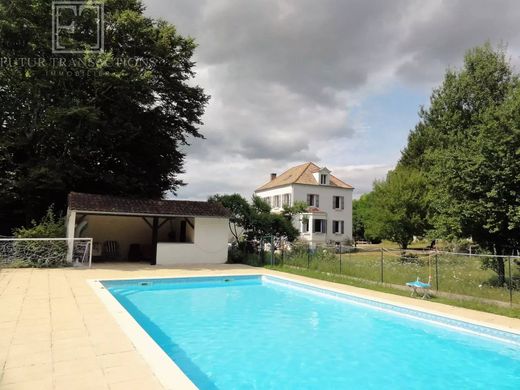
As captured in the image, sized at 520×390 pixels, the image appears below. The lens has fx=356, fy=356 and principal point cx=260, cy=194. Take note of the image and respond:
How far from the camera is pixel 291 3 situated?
414 inches

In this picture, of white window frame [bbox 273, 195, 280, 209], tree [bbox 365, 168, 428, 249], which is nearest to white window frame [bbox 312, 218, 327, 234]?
white window frame [bbox 273, 195, 280, 209]

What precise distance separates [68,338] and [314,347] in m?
4.48

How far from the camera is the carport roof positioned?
16.1 meters

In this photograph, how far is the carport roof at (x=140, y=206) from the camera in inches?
634

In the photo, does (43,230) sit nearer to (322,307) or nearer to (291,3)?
(322,307)

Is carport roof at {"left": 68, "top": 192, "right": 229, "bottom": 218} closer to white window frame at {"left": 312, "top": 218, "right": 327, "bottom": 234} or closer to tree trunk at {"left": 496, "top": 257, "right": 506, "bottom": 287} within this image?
tree trunk at {"left": 496, "top": 257, "right": 506, "bottom": 287}

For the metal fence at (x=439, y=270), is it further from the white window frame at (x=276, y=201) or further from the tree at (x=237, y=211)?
the white window frame at (x=276, y=201)

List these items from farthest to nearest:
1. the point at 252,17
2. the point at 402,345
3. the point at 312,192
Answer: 1. the point at 312,192
2. the point at 252,17
3. the point at 402,345

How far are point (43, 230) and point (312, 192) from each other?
86.4 ft

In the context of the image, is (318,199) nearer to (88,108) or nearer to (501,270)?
(88,108)

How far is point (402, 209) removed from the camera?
79.6 ft

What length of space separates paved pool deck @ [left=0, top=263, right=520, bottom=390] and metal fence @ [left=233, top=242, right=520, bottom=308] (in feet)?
4.35

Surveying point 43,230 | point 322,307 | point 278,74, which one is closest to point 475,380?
point 322,307

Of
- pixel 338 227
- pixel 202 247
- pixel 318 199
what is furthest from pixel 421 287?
pixel 338 227
